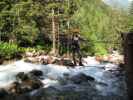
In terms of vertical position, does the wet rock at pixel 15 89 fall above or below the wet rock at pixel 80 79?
above

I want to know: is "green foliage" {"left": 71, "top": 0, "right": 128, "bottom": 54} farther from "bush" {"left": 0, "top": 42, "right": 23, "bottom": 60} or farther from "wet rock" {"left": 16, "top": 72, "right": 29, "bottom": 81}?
"wet rock" {"left": 16, "top": 72, "right": 29, "bottom": 81}

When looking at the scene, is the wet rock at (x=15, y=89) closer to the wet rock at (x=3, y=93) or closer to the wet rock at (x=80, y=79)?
the wet rock at (x=3, y=93)

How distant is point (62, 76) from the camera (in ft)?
61.1

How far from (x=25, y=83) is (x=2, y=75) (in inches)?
122

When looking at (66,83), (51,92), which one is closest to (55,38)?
(66,83)

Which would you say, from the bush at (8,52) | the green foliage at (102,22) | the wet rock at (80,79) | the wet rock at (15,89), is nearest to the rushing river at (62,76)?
the wet rock at (80,79)

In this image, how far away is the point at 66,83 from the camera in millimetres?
16641

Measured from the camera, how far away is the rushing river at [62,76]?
15.5 metres

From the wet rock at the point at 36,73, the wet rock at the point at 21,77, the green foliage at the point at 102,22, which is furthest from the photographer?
the green foliage at the point at 102,22

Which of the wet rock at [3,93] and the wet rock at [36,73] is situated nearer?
the wet rock at [3,93]

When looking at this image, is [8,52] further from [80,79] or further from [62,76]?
[80,79]

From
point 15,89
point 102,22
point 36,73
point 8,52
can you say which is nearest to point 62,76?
point 36,73

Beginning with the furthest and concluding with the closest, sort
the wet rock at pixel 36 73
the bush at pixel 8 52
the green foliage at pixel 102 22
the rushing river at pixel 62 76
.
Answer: the green foliage at pixel 102 22, the bush at pixel 8 52, the wet rock at pixel 36 73, the rushing river at pixel 62 76

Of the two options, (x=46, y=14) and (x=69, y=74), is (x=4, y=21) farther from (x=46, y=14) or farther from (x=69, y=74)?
(x=69, y=74)
